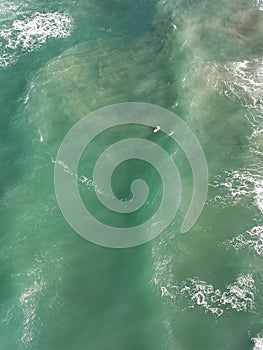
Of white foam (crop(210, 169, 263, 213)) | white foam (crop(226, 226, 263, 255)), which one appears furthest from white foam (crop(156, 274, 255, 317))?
white foam (crop(210, 169, 263, 213))

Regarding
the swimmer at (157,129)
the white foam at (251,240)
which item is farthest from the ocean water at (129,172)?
the swimmer at (157,129)

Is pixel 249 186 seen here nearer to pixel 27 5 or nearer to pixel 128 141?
pixel 128 141

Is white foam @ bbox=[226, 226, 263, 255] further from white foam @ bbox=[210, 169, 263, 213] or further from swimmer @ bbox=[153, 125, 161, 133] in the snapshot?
swimmer @ bbox=[153, 125, 161, 133]

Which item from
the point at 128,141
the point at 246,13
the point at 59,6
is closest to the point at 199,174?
the point at 128,141

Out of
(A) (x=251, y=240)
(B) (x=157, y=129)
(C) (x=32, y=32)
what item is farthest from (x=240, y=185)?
(C) (x=32, y=32)

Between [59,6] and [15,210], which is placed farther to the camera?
[59,6]

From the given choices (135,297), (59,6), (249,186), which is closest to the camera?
(135,297)

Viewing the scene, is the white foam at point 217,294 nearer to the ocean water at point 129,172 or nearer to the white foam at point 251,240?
the ocean water at point 129,172

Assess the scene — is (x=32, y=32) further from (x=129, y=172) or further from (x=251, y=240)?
(x=251, y=240)
